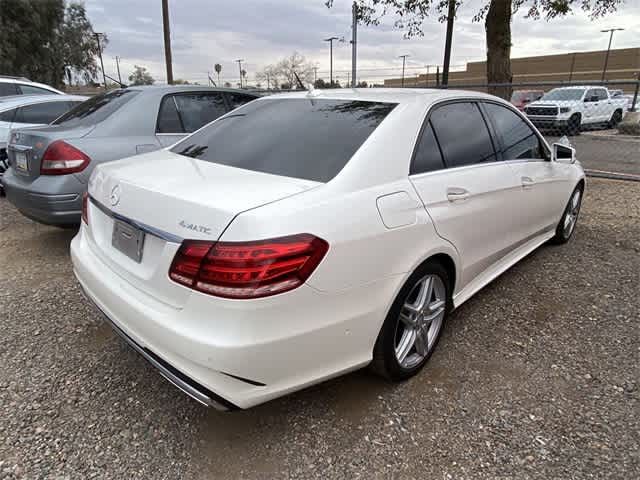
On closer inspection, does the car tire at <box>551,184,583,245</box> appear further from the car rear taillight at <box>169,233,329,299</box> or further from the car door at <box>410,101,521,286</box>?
the car rear taillight at <box>169,233,329,299</box>

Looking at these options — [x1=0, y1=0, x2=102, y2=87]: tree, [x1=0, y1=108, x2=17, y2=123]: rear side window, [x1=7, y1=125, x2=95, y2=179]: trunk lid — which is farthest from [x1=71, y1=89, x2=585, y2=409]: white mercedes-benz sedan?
[x1=0, y1=0, x2=102, y2=87]: tree

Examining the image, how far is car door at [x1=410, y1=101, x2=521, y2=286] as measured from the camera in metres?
2.35

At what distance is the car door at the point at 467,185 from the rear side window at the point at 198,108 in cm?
298

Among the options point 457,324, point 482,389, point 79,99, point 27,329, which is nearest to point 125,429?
point 27,329

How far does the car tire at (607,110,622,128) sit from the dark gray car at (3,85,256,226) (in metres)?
17.6

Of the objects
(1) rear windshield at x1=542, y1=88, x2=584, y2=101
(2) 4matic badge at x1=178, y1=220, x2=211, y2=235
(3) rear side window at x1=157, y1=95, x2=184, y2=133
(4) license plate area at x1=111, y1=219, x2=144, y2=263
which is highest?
(1) rear windshield at x1=542, y1=88, x2=584, y2=101

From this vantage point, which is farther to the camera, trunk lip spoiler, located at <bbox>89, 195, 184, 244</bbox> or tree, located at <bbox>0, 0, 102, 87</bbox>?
tree, located at <bbox>0, 0, 102, 87</bbox>

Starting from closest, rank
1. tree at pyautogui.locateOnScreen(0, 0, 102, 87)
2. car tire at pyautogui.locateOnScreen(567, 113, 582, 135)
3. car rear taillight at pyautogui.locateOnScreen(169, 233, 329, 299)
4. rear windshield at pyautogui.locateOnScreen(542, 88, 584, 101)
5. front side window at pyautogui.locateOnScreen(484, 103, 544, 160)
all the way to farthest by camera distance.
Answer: car rear taillight at pyautogui.locateOnScreen(169, 233, 329, 299)
front side window at pyautogui.locateOnScreen(484, 103, 544, 160)
car tire at pyautogui.locateOnScreen(567, 113, 582, 135)
rear windshield at pyautogui.locateOnScreen(542, 88, 584, 101)
tree at pyautogui.locateOnScreen(0, 0, 102, 87)

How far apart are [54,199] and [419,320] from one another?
3.19 meters

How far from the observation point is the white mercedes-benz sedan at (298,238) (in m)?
1.63

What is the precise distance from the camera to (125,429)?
2104 millimetres

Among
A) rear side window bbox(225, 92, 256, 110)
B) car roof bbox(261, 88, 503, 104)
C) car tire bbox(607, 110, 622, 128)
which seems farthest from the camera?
car tire bbox(607, 110, 622, 128)

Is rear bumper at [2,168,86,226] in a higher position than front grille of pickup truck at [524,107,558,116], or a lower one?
lower

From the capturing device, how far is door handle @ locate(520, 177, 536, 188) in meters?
3.24
